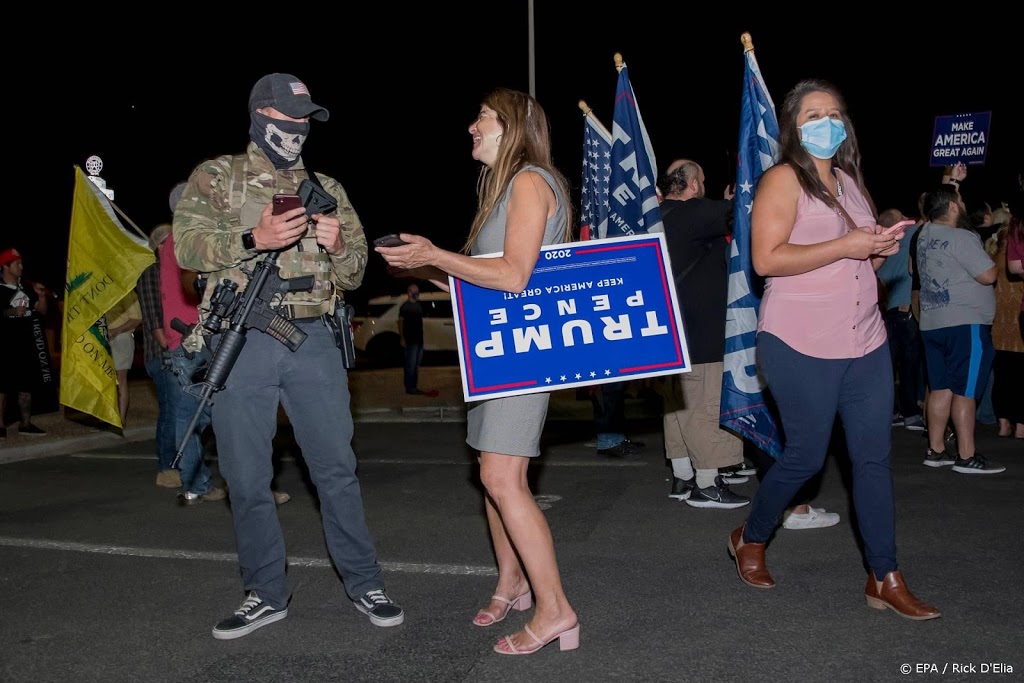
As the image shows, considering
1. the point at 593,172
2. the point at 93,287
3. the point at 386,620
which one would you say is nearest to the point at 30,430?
the point at 93,287

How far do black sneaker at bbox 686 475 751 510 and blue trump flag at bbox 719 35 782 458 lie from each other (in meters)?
0.61

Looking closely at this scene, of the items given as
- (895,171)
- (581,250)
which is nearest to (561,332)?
(581,250)

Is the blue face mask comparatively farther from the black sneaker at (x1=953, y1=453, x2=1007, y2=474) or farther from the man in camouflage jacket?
the black sneaker at (x1=953, y1=453, x2=1007, y2=474)

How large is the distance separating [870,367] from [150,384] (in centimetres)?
1387

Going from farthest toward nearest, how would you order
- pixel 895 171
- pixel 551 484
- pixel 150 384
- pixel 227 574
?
1. pixel 895 171
2. pixel 150 384
3. pixel 551 484
4. pixel 227 574

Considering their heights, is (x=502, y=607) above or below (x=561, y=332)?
below

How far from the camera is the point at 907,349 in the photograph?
33.5 ft

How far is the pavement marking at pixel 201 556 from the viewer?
5320 mm

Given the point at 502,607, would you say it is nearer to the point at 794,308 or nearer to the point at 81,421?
the point at 794,308

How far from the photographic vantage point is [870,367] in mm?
4266

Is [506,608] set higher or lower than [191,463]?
lower

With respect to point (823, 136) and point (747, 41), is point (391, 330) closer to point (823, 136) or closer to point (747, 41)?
point (747, 41)

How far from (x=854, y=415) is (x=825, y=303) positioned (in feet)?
1.60

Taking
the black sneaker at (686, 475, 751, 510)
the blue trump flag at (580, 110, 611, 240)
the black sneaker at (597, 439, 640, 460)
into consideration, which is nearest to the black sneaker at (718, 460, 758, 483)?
the black sneaker at (686, 475, 751, 510)
